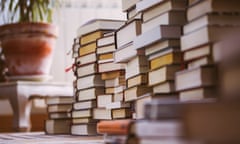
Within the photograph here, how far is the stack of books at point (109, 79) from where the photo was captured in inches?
59.4

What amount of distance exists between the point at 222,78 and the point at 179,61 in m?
0.39

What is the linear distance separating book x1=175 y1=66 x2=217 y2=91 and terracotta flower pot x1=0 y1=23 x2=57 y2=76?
1746 millimetres

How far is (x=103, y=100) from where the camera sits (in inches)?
64.0

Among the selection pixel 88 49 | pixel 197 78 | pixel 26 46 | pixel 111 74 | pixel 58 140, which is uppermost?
pixel 26 46

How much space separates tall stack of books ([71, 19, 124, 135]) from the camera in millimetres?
1687

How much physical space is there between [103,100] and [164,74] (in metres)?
0.67

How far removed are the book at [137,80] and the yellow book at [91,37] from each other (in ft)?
1.54

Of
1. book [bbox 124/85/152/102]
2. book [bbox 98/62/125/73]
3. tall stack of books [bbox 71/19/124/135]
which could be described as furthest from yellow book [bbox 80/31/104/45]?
book [bbox 124/85/152/102]

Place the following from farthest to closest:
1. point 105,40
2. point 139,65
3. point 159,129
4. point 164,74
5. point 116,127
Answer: point 105,40 < point 139,65 < point 164,74 < point 116,127 < point 159,129

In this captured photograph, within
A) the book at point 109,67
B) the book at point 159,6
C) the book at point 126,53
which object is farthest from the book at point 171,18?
the book at point 109,67

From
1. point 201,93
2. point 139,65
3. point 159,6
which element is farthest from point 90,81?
point 201,93

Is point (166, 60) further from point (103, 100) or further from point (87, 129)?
point (87, 129)

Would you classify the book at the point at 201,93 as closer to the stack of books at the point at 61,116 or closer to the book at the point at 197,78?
the book at the point at 197,78

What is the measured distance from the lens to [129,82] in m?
1.25
